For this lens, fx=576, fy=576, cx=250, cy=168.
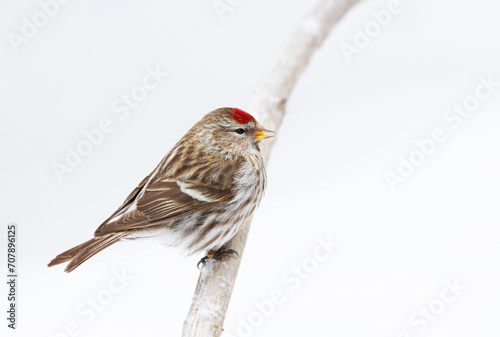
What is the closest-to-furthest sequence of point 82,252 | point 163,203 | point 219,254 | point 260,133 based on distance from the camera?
1. point 82,252
2. point 163,203
3. point 219,254
4. point 260,133

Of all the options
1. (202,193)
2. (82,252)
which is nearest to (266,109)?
(202,193)

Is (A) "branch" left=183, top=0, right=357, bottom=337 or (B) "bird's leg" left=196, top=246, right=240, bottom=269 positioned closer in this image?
(A) "branch" left=183, top=0, right=357, bottom=337

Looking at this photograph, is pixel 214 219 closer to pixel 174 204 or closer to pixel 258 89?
pixel 174 204

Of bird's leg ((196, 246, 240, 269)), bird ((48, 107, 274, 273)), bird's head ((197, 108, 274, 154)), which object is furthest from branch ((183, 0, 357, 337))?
bird's head ((197, 108, 274, 154))

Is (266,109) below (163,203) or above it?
above

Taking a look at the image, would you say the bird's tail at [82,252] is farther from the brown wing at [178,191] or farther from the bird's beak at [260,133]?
the bird's beak at [260,133]

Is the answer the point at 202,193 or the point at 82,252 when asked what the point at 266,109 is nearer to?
the point at 202,193

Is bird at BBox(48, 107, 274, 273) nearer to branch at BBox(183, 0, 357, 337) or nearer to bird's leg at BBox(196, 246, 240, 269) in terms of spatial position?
bird's leg at BBox(196, 246, 240, 269)

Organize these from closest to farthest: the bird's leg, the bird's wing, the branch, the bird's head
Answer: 1. the branch
2. the bird's wing
3. the bird's leg
4. the bird's head
